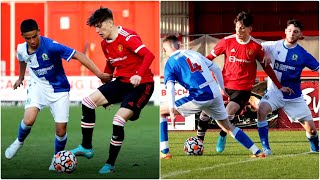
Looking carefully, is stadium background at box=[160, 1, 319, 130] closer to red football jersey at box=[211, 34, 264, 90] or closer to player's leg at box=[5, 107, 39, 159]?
red football jersey at box=[211, 34, 264, 90]

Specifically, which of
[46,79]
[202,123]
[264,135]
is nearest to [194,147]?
[202,123]

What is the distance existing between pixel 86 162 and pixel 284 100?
1.90 meters

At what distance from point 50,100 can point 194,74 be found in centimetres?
114

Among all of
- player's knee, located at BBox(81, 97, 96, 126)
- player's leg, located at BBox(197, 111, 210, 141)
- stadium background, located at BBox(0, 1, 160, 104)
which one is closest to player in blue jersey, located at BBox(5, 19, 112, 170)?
player's knee, located at BBox(81, 97, 96, 126)

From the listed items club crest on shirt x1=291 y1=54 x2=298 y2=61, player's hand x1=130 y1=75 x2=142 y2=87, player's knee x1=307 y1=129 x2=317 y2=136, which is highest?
club crest on shirt x1=291 y1=54 x2=298 y2=61

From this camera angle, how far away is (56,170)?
6637 mm

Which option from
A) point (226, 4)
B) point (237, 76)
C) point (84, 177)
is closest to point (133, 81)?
point (84, 177)

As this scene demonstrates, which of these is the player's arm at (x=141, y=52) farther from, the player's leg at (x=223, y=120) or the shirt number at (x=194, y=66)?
the player's leg at (x=223, y=120)

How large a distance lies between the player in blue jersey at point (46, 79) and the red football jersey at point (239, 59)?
1.58 meters

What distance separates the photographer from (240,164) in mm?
7082

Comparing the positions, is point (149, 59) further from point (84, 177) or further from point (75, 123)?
point (75, 123)

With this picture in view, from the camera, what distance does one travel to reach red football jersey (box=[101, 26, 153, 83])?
652 centimetres

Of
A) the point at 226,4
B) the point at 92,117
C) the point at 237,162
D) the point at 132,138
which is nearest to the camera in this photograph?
the point at 92,117

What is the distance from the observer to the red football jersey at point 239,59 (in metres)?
7.81
